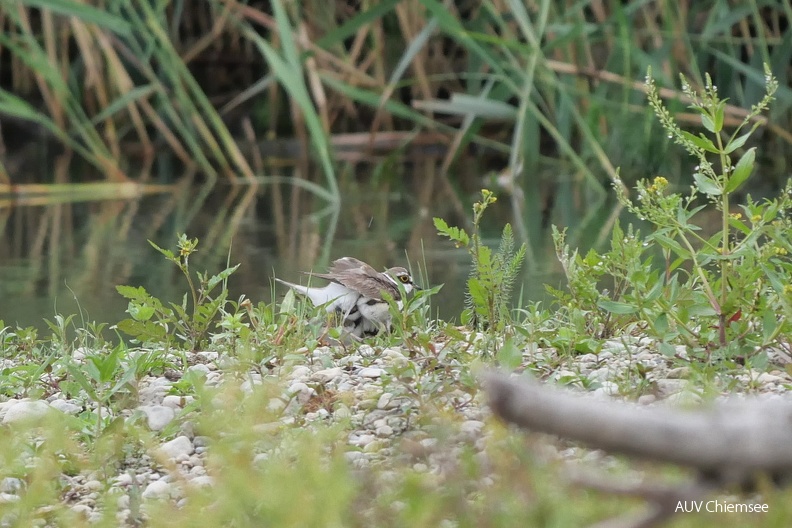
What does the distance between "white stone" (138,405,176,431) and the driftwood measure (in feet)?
5.05

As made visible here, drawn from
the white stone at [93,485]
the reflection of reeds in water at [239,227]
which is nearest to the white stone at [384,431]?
the white stone at [93,485]

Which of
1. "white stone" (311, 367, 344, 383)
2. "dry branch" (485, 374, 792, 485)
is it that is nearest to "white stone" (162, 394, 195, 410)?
"white stone" (311, 367, 344, 383)

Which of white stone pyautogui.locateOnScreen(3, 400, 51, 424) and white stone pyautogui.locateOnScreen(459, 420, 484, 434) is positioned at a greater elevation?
white stone pyautogui.locateOnScreen(459, 420, 484, 434)

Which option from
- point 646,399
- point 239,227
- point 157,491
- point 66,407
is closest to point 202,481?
point 157,491

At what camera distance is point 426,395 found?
278 centimetres

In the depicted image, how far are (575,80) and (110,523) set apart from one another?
7.38 m

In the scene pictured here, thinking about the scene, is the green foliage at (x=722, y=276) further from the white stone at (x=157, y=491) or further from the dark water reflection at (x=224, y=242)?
the dark water reflection at (x=224, y=242)

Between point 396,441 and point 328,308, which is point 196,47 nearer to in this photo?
point 328,308

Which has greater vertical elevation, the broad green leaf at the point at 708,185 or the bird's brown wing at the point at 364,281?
the broad green leaf at the point at 708,185

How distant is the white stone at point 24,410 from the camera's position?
2.85 metres

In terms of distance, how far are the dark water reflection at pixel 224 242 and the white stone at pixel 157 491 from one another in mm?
1981

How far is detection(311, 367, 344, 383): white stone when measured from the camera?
3.07 meters

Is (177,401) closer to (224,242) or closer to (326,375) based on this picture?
(326,375)

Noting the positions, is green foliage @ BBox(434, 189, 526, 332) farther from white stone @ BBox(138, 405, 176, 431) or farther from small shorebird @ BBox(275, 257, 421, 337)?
white stone @ BBox(138, 405, 176, 431)
